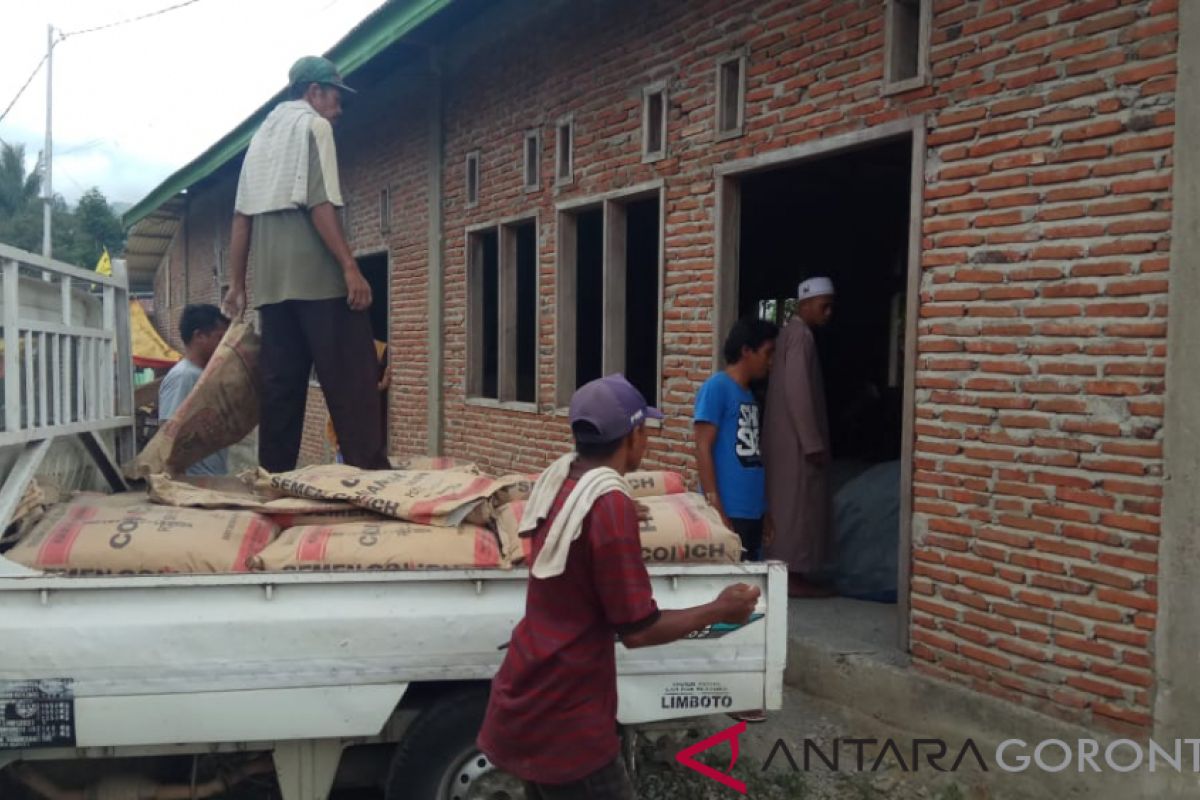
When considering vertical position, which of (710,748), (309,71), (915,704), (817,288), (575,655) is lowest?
(710,748)

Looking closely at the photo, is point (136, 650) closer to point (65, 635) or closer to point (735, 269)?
point (65, 635)

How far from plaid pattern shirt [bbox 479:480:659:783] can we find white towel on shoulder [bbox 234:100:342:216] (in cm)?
281

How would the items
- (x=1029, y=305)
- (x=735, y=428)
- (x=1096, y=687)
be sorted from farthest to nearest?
(x=735, y=428) < (x=1029, y=305) < (x=1096, y=687)

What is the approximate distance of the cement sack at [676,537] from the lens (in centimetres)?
354

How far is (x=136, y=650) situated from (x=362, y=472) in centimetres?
118

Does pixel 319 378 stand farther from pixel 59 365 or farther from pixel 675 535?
pixel 675 535

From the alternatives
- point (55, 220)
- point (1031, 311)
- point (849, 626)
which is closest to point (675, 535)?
point (1031, 311)

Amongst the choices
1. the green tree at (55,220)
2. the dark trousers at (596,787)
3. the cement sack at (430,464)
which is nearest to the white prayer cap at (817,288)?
the cement sack at (430,464)

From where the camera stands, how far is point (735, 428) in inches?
222

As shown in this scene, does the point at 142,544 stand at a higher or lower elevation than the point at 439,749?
higher

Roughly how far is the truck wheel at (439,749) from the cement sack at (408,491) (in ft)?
1.94

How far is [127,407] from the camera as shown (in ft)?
16.6

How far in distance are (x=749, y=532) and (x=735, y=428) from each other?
0.60 meters

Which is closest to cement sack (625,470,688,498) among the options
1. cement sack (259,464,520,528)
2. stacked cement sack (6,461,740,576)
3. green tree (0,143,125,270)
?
stacked cement sack (6,461,740,576)
